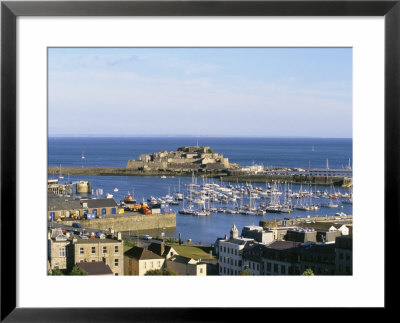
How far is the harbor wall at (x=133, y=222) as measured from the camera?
3461 mm

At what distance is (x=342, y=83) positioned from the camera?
4176 mm

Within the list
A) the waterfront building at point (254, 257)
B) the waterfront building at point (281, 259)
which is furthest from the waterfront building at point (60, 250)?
the waterfront building at point (281, 259)

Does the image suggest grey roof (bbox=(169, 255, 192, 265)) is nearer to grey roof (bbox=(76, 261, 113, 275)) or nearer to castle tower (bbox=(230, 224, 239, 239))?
grey roof (bbox=(76, 261, 113, 275))

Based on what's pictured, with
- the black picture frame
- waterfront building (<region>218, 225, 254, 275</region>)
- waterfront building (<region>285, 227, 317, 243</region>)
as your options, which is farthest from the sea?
the black picture frame

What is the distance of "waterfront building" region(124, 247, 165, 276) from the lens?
2700 millimetres

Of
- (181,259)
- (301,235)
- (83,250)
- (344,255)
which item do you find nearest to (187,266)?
(181,259)

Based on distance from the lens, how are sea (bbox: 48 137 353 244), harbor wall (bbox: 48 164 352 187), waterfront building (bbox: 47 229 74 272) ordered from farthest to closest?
sea (bbox: 48 137 353 244), harbor wall (bbox: 48 164 352 187), waterfront building (bbox: 47 229 74 272)

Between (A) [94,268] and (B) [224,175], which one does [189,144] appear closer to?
(B) [224,175]

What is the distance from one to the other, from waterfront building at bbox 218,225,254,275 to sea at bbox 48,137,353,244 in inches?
4.0

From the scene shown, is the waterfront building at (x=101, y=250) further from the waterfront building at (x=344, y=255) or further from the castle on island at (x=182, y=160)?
the waterfront building at (x=344, y=255)

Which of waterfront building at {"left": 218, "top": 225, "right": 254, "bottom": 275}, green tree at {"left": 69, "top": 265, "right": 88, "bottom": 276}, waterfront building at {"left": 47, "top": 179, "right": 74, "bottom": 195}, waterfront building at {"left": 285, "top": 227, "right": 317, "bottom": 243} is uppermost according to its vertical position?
waterfront building at {"left": 47, "top": 179, "right": 74, "bottom": 195}

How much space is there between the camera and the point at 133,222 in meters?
3.73

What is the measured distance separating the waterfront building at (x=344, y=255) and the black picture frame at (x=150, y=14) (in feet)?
0.71

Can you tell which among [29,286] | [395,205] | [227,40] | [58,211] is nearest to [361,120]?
[395,205]
